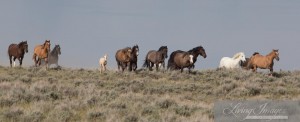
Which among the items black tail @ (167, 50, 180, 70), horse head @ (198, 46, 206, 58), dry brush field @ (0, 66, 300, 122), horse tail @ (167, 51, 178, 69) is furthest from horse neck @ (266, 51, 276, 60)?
horse tail @ (167, 51, 178, 69)

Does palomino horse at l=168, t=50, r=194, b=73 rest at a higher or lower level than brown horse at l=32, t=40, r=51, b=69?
lower

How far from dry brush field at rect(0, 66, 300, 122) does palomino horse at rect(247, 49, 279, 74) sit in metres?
1.03

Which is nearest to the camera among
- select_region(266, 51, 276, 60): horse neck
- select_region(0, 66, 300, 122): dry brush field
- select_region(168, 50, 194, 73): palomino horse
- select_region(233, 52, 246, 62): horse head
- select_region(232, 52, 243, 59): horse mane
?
select_region(0, 66, 300, 122): dry brush field

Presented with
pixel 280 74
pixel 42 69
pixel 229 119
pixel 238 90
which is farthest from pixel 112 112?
pixel 280 74

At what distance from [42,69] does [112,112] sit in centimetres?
2023

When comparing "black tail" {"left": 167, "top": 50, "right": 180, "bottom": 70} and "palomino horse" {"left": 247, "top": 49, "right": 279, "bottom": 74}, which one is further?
"black tail" {"left": 167, "top": 50, "right": 180, "bottom": 70}

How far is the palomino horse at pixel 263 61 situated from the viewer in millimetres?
34812

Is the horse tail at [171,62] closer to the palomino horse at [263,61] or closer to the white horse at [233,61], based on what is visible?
the palomino horse at [263,61]

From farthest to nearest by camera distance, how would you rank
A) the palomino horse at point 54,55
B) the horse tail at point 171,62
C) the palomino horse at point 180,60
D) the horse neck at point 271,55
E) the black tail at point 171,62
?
the palomino horse at point 54,55 → the horse tail at point 171,62 → the black tail at point 171,62 → the horse neck at point 271,55 → the palomino horse at point 180,60

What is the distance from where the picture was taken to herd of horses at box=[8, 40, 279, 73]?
34875 millimetres

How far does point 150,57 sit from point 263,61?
8389 mm

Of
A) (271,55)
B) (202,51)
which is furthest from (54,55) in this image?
(271,55)

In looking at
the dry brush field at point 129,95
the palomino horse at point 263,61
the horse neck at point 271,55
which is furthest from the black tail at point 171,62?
the horse neck at point 271,55

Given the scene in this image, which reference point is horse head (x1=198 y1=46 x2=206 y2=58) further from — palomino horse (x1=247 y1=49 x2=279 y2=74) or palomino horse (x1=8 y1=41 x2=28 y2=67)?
palomino horse (x1=8 y1=41 x2=28 y2=67)
